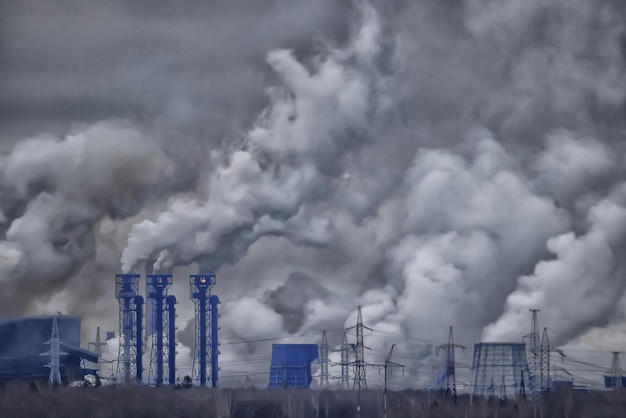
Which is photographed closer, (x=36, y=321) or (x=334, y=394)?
(x=334, y=394)

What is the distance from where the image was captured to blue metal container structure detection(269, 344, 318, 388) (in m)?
124

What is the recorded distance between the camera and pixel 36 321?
123 meters

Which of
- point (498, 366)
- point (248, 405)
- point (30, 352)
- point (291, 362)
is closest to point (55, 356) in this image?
point (30, 352)

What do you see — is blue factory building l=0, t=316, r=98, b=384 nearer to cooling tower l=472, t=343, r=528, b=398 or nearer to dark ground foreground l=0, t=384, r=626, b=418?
dark ground foreground l=0, t=384, r=626, b=418

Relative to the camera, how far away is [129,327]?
387ft

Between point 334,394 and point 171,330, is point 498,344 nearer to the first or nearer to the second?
point 334,394

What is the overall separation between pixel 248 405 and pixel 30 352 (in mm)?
36683

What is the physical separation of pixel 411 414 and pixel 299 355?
155ft

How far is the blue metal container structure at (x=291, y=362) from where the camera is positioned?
408ft

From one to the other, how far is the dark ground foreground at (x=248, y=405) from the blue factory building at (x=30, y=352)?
12193 millimetres

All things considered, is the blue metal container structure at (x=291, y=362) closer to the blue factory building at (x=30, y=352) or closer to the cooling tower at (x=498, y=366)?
the cooling tower at (x=498, y=366)

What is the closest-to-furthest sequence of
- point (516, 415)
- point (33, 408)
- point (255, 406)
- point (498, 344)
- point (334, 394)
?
point (33, 408), point (516, 415), point (255, 406), point (334, 394), point (498, 344)

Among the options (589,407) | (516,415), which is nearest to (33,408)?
(516,415)

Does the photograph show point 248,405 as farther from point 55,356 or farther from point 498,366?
point 498,366
